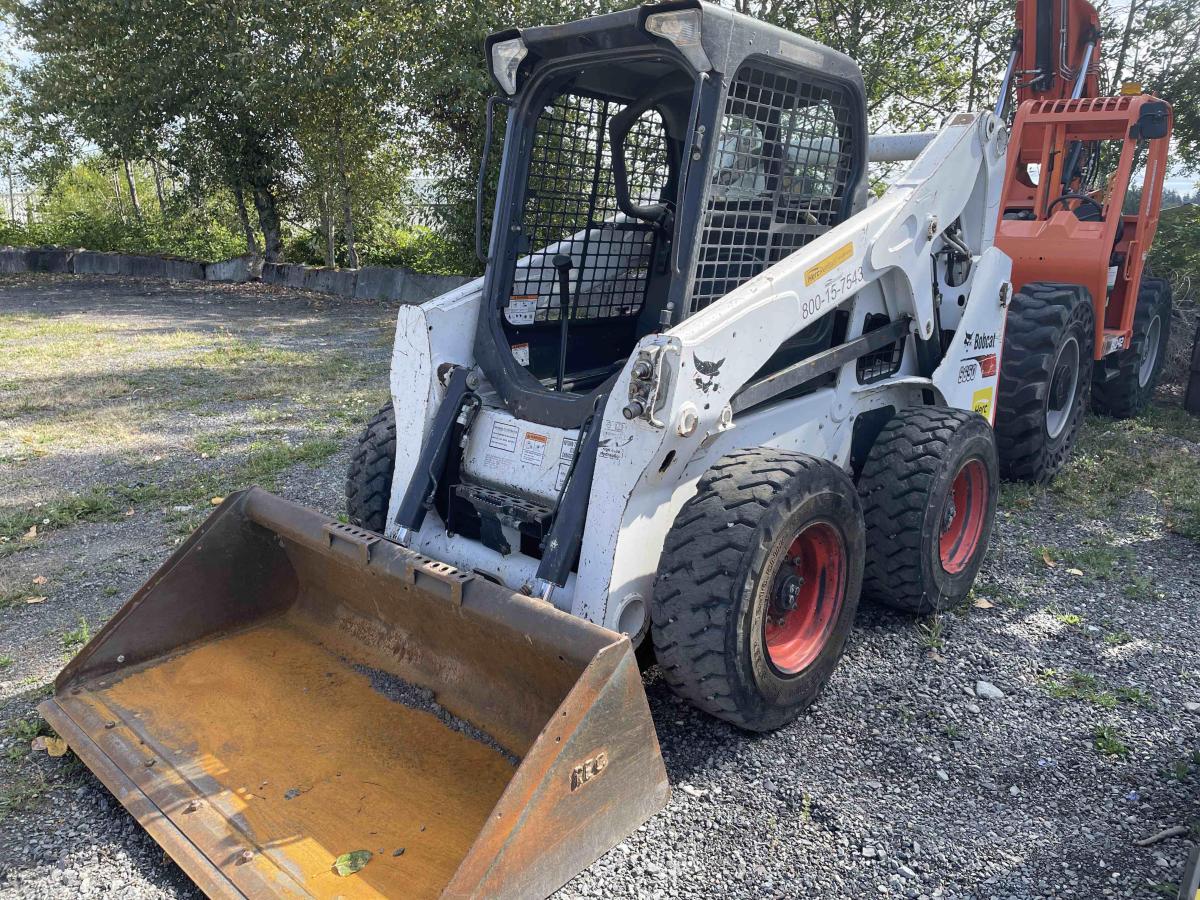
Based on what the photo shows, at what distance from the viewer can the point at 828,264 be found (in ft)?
11.2

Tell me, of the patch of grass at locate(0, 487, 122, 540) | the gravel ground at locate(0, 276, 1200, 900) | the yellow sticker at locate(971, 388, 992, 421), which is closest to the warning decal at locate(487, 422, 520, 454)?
the gravel ground at locate(0, 276, 1200, 900)

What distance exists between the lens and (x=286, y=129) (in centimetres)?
1570

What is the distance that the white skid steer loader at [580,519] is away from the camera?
2537mm

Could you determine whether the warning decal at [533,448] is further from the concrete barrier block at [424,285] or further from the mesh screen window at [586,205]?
the concrete barrier block at [424,285]

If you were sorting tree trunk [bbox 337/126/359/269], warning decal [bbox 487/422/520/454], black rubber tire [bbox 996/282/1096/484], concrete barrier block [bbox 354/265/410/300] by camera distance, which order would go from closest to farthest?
warning decal [bbox 487/422/520/454] → black rubber tire [bbox 996/282/1096/484] → concrete barrier block [bbox 354/265/410/300] → tree trunk [bbox 337/126/359/269]

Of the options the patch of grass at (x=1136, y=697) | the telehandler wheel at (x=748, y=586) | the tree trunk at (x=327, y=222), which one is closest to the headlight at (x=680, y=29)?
the telehandler wheel at (x=748, y=586)

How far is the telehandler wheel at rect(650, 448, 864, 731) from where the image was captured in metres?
2.84

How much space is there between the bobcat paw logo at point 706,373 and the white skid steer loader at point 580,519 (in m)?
0.01

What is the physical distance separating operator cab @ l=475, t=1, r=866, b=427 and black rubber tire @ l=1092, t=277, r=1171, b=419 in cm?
405

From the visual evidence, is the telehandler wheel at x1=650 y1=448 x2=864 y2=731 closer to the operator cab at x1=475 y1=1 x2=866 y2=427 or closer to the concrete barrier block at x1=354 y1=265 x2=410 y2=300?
the operator cab at x1=475 y1=1 x2=866 y2=427


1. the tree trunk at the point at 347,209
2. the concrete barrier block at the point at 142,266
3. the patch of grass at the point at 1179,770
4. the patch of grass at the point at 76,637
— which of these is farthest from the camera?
the concrete barrier block at the point at 142,266

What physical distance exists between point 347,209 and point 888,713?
47.2ft

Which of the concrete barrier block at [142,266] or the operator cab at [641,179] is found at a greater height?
the operator cab at [641,179]

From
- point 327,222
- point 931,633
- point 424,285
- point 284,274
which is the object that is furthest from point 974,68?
point 284,274
